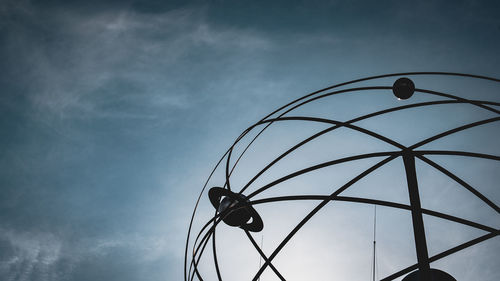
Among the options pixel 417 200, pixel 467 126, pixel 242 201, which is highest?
pixel 467 126

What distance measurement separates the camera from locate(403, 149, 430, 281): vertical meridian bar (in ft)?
8.30

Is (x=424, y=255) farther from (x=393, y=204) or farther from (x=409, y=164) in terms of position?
(x=393, y=204)

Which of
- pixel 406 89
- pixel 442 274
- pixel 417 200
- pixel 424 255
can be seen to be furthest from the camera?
pixel 406 89

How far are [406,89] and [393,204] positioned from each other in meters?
1.42

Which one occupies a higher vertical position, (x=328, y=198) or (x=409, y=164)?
(x=409, y=164)

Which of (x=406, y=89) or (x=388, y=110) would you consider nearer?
(x=406, y=89)

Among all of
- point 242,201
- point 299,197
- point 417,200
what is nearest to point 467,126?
point 417,200

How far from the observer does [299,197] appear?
3.47m

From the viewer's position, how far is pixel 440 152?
3.48 meters

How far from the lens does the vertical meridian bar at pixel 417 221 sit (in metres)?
2.53

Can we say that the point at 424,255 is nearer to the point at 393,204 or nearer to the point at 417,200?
the point at 417,200

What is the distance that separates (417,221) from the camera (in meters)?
2.74

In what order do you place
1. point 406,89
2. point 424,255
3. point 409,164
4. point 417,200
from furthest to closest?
point 406,89 < point 409,164 < point 417,200 < point 424,255

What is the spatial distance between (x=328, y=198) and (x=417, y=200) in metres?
0.83
